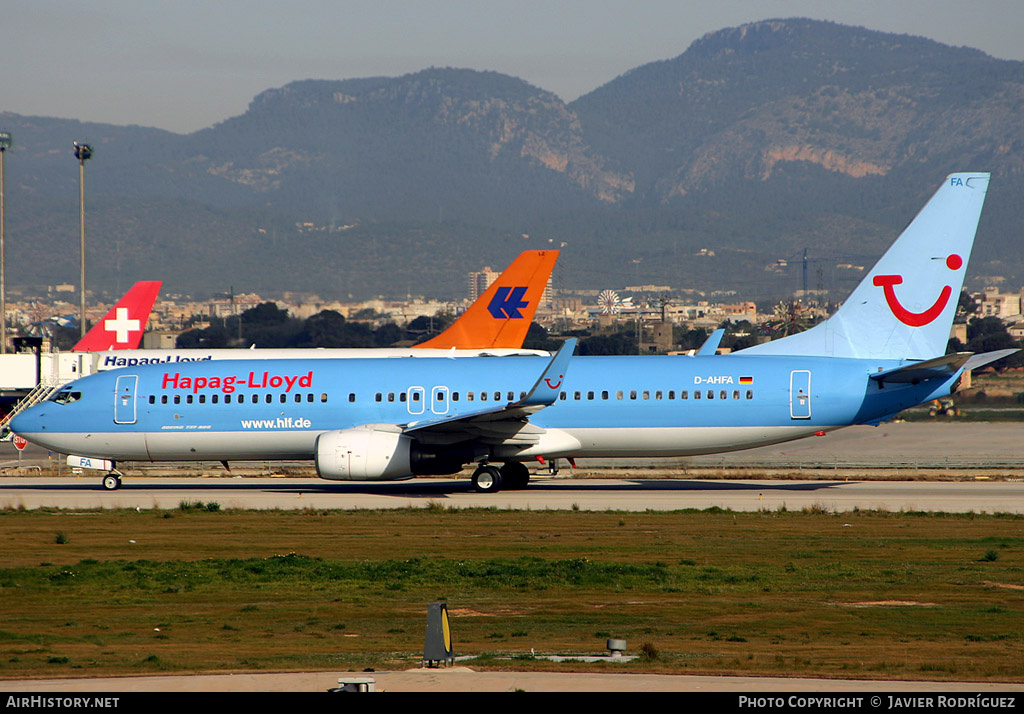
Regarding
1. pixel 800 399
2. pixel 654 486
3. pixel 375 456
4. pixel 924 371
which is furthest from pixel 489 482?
pixel 924 371

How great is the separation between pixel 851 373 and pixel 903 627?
1894cm

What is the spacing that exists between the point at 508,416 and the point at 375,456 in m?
3.87

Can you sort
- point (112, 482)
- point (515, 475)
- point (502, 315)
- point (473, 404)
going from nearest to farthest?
1. point (473, 404)
2. point (515, 475)
3. point (112, 482)
4. point (502, 315)

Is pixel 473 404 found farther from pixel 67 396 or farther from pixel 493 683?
pixel 493 683

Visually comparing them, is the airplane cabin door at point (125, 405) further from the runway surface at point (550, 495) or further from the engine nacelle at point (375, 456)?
the engine nacelle at point (375, 456)

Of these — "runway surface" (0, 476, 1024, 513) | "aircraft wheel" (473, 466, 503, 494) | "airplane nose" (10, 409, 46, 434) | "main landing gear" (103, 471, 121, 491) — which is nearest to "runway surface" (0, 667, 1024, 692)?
"runway surface" (0, 476, 1024, 513)

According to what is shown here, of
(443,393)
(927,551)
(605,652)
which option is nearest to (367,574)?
(605,652)

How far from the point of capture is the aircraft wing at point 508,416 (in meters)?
31.8

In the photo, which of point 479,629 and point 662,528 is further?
point 662,528

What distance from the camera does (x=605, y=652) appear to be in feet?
44.8

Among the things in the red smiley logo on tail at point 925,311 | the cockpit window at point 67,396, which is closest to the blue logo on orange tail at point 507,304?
the cockpit window at point 67,396

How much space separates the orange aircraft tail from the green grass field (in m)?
24.5

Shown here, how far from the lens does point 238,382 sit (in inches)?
1384
